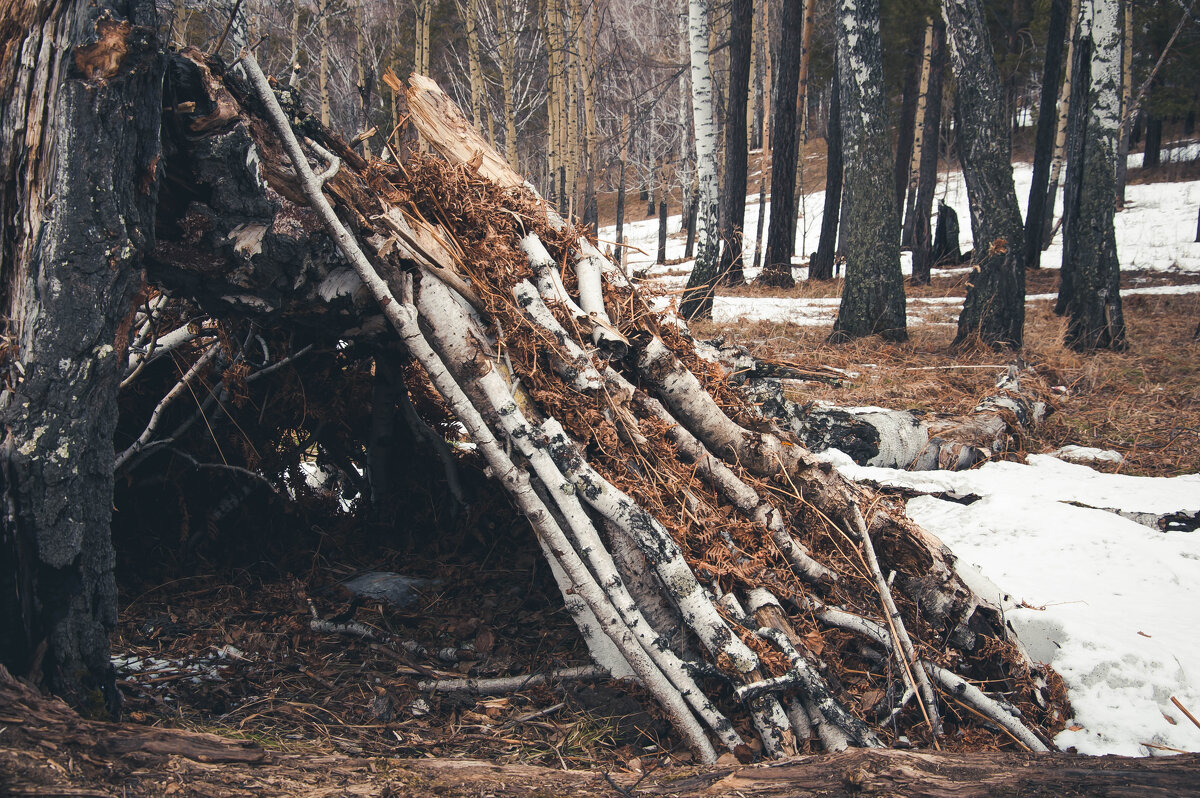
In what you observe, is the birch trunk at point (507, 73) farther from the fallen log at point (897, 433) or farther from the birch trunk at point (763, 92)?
the fallen log at point (897, 433)

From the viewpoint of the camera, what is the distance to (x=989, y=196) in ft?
26.8

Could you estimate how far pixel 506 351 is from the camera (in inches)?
112

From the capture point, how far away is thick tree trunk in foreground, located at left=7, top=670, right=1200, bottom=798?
152cm

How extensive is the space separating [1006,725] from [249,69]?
362 cm

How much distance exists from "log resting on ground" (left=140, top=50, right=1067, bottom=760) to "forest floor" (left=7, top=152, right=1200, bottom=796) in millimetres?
338

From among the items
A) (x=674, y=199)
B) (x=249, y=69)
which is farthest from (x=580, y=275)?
(x=674, y=199)

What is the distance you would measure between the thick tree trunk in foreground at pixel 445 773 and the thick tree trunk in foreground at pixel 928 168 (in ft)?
51.6

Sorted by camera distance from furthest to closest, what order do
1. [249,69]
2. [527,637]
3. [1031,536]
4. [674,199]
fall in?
[674,199]
[1031,536]
[527,637]
[249,69]

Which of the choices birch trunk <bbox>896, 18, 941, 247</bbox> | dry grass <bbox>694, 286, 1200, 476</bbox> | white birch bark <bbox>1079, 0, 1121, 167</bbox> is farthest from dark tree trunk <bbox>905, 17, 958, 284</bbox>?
white birch bark <bbox>1079, 0, 1121, 167</bbox>

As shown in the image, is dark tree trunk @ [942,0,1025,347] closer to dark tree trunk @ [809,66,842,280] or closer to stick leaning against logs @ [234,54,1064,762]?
stick leaning against logs @ [234,54,1064,762]

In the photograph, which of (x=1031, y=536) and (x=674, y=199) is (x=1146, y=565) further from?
(x=674, y=199)

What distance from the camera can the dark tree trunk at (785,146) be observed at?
12.8 metres

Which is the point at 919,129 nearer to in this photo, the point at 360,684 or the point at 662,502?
the point at 662,502

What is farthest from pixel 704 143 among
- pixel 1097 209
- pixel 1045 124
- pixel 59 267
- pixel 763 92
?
pixel 763 92
